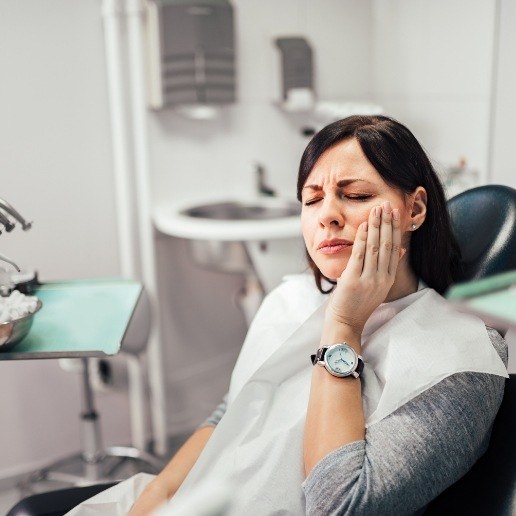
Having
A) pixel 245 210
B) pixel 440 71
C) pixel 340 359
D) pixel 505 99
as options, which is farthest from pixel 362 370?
pixel 440 71

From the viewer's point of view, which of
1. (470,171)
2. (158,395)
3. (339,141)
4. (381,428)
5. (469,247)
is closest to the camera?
(381,428)

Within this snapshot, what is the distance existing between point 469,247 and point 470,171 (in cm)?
115

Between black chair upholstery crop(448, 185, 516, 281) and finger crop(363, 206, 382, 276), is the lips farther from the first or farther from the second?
black chair upholstery crop(448, 185, 516, 281)

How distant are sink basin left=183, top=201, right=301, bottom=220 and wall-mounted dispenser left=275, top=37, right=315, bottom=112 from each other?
0.39 metres

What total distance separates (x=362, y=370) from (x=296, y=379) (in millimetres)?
195

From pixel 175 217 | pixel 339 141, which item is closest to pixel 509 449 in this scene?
pixel 339 141

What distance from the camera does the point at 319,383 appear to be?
1.08m

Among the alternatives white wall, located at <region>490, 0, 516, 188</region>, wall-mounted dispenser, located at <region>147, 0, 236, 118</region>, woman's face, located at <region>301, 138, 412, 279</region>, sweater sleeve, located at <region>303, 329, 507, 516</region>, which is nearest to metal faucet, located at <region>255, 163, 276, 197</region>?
wall-mounted dispenser, located at <region>147, 0, 236, 118</region>

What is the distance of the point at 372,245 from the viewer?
1.10 m

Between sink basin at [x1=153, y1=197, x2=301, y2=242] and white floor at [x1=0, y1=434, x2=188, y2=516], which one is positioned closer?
sink basin at [x1=153, y1=197, x2=301, y2=242]

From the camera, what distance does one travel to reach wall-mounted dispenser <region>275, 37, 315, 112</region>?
2.57 m

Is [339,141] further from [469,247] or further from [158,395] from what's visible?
[158,395]

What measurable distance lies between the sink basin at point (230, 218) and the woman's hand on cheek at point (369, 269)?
3.50ft

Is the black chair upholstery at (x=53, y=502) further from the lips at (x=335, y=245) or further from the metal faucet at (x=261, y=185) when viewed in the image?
the metal faucet at (x=261, y=185)
